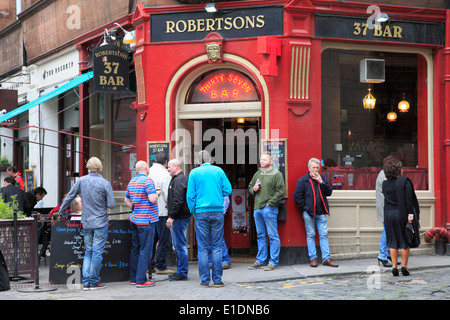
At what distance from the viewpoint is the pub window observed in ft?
38.9

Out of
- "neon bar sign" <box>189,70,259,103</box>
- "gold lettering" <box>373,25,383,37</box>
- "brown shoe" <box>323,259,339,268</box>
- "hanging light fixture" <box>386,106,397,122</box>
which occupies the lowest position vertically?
"brown shoe" <box>323,259,339,268</box>

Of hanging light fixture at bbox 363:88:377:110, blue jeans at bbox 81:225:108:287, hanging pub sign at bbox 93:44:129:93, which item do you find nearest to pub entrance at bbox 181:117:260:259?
hanging pub sign at bbox 93:44:129:93

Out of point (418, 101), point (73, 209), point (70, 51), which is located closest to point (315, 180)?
point (418, 101)

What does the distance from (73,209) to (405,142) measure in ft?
21.2

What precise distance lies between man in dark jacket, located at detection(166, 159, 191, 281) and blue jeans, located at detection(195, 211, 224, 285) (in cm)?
60

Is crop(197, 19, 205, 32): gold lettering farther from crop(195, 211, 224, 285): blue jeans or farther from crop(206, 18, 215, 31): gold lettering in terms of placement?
crop(195, 211, 224, 285): blue jeans

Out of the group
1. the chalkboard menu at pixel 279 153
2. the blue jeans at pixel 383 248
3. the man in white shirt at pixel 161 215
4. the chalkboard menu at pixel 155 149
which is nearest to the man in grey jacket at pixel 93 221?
the man in white shirt at pixel 161 215

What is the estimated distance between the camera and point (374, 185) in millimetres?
11984

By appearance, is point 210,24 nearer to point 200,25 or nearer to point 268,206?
point 200,25

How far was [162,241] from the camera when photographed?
10352 millimetres

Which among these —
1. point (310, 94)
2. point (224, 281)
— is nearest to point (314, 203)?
point (310, 94)

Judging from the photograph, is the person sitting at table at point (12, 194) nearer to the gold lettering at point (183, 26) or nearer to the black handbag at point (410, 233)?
the gold lettering at point (183, 26)

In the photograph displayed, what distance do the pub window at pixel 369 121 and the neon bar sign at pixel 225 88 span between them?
1419mm

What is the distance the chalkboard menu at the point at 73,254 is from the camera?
9445 mm
